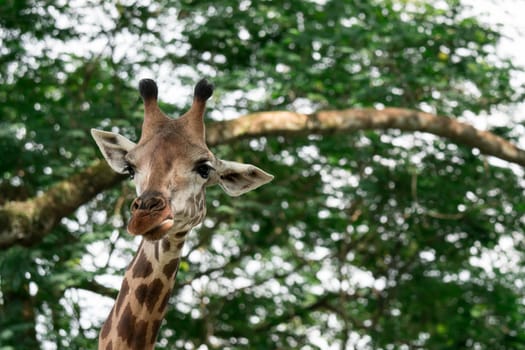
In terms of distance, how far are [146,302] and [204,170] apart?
33.0 inches

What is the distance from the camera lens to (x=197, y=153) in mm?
5098

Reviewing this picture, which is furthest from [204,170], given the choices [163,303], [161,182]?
[163,303]

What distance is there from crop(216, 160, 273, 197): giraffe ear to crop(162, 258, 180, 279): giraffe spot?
1.74 feet

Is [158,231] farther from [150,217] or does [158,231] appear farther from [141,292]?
[141,292]

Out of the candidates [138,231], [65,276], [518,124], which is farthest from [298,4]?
[138,231]

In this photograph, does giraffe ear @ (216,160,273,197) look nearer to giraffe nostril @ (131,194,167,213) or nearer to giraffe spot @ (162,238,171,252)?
giraffe spot @ (162,238,171,252)

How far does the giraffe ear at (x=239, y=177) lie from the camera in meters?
5.44

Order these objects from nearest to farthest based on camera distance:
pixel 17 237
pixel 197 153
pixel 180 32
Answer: pixel 197 153 < pixel 17 237 < pixel 180 32

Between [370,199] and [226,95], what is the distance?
202 centimetres

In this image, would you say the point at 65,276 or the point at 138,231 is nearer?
the point at 138,231

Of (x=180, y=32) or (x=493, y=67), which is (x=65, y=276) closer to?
(x=180, y=32)

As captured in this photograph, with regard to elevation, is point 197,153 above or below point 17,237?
above

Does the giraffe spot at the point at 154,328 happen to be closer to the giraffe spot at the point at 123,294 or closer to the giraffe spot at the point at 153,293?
the giraffe spot at the point at 153,293

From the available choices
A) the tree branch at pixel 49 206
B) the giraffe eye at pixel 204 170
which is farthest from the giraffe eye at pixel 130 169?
the tree branch at pixel 49 206
